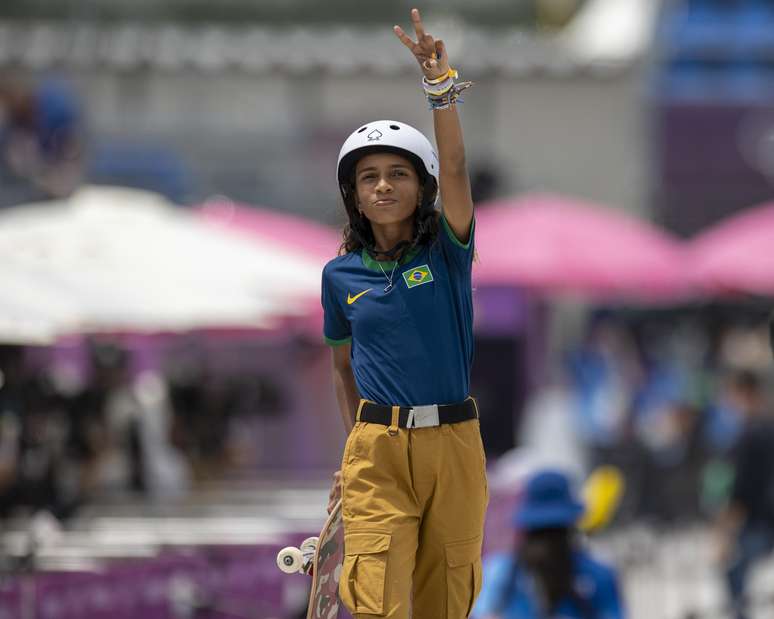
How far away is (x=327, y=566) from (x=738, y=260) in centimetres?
1231

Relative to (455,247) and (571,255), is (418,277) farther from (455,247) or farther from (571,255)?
(571,255)

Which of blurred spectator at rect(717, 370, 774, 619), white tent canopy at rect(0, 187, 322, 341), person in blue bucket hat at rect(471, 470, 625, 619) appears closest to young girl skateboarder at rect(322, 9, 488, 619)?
person in blue bucket hat at rect(471, 470, 625, 619)

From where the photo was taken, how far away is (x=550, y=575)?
262 inches

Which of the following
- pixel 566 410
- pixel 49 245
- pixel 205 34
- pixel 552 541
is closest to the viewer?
pixel 552 541

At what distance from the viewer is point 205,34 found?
24969 millimetres

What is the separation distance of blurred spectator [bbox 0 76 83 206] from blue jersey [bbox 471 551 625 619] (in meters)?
7.43

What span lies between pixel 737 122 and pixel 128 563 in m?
17.0

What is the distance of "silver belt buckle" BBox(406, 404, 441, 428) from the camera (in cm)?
461

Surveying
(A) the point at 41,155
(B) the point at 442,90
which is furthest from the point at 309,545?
(A) the point at 41,155

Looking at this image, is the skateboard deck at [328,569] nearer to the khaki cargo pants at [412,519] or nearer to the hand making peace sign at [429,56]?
the khaki cargo pants at [412,519]

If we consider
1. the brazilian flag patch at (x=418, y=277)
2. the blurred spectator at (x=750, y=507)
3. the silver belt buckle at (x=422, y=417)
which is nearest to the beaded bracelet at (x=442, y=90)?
the brazilian flag patch at (x=418, y=277)

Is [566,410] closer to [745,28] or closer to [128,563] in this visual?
[745,28]

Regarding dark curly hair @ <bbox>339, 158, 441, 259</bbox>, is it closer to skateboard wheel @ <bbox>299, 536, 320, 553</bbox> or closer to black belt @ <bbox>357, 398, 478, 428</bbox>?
black belt @ <bbox>357, 398, 478, 428</bbox>

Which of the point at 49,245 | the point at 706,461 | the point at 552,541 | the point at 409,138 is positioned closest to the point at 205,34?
the point at 706,461
